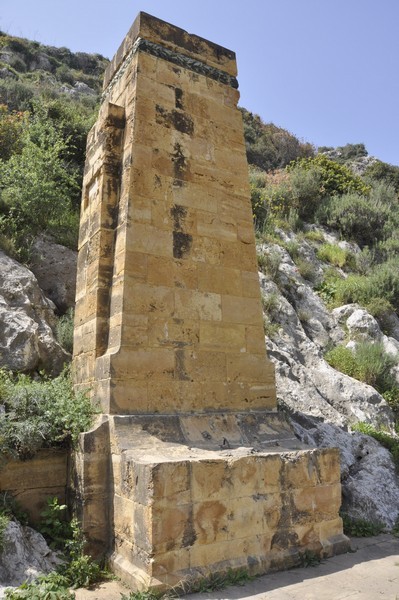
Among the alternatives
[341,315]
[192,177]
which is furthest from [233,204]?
[341,315]

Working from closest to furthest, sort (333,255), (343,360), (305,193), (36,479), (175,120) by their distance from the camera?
(36,479)
(175,120)
(343,360)
(333,255)
(305,193)

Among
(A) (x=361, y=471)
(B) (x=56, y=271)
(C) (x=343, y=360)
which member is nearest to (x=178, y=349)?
(A) (x=361, y=471)

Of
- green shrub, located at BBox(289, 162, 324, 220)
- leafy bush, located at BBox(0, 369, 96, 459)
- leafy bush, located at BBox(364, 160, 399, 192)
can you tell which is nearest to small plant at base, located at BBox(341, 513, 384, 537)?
leafy bush, located at BBox(0, 369, 96, 459)

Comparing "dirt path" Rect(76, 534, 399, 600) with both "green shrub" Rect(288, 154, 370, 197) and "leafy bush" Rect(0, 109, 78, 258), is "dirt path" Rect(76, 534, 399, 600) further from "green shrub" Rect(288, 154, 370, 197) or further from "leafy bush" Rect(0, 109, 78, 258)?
"green shrub" Rect(288, 154, 370, 197)

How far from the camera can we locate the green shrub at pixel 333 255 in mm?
13797

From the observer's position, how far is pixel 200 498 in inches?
148

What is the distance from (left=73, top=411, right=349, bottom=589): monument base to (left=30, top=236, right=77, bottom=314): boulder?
4.95 m

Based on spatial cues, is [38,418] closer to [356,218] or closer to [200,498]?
[200,498]

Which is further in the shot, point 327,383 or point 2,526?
point 327,383

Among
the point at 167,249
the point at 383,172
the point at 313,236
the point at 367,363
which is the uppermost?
the point at 383,172

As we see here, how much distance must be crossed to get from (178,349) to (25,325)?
3182mm

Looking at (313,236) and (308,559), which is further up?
(313,236)

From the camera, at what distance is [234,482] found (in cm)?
398

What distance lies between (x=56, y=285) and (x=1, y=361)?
2.64 meters
